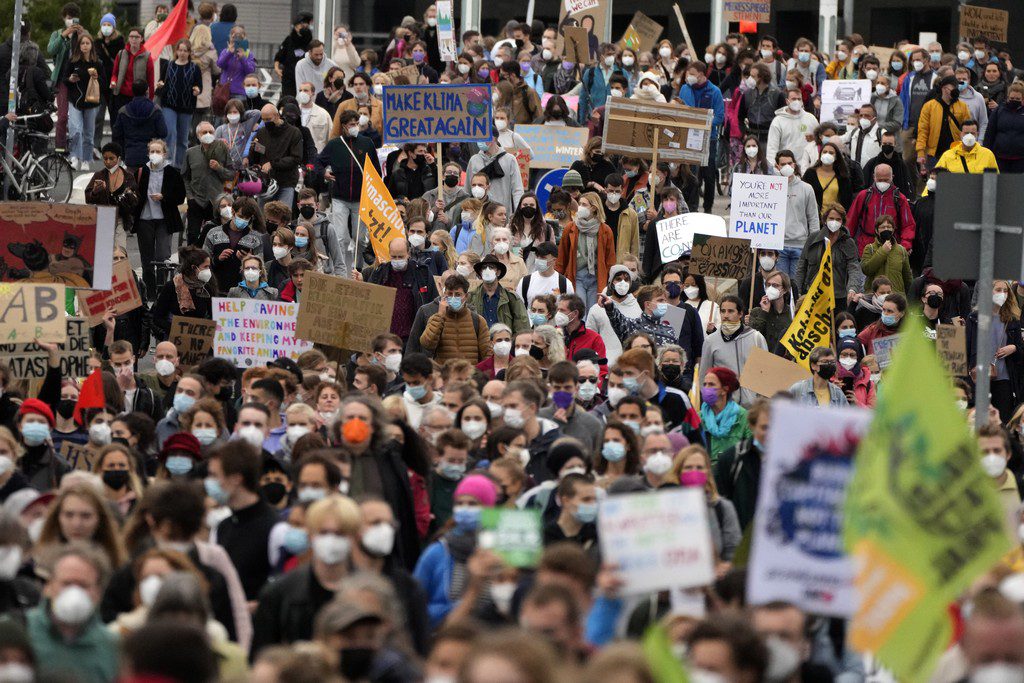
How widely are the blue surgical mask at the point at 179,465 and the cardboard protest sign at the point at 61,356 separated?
9.08 feet

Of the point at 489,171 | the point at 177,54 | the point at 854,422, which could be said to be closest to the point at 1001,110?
the point at 489,171

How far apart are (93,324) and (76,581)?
8603mm

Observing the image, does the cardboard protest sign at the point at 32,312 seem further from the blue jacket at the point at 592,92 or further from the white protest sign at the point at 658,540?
the blue jacket at the point at 592,92

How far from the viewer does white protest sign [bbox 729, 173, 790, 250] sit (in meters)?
19.2

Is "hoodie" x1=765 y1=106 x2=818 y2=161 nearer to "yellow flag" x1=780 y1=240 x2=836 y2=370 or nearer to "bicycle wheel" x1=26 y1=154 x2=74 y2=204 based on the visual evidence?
"yellow flag" x1=780 y1=240 x2=836 y2=370

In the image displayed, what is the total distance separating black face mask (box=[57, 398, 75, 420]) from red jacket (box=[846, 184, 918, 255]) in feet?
31.3

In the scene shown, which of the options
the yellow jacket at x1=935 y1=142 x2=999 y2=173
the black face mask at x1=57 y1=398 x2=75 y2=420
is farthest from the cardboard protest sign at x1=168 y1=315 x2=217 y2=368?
the yellow jacket at x1=935 y1=142 x2=999 y2=173

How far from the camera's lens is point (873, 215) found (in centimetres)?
2055

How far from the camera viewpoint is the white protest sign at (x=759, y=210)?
19188mm

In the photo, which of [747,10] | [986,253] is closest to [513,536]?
[986,253]

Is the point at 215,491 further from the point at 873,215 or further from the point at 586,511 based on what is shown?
the point at 873,215

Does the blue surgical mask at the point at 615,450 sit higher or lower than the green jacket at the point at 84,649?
higher

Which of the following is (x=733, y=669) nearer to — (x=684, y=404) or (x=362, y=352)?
(x=684, y=404)

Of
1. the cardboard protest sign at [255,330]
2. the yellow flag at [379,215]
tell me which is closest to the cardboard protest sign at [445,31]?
the yellow flag at [379,215]
